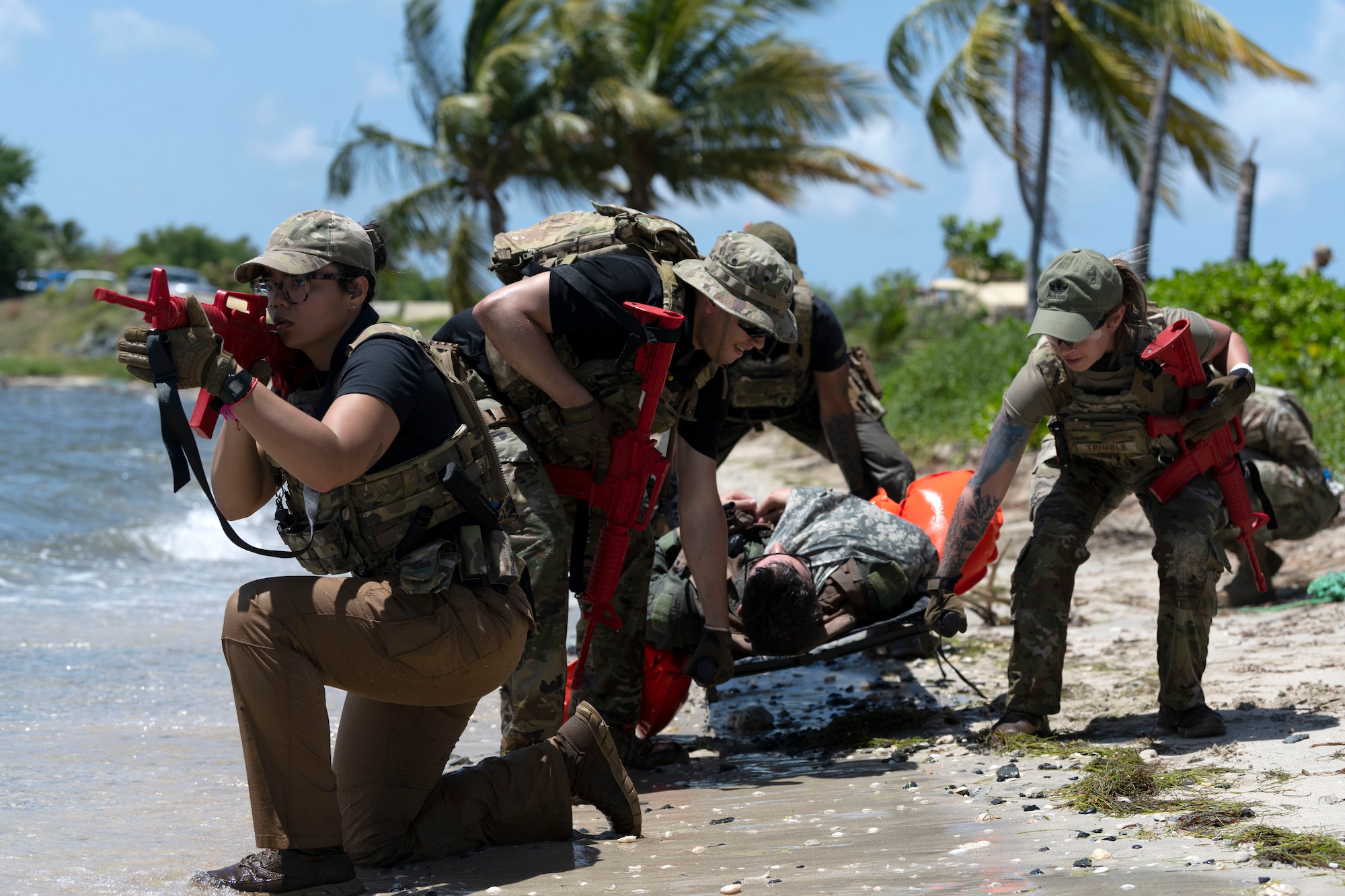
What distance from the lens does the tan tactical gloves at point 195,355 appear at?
2891 millimetres

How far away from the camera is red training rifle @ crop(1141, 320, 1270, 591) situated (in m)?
4.38

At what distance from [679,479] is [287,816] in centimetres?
182

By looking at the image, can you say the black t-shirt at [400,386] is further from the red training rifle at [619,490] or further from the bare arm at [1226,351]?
the bare arm at [1226,351]

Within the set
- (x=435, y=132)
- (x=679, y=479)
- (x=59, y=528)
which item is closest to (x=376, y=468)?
(x=679, y=479)

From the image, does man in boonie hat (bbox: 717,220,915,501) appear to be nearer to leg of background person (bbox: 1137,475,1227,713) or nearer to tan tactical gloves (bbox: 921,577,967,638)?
Result: tan tactical gloves (bbox: 921,577,967,638)

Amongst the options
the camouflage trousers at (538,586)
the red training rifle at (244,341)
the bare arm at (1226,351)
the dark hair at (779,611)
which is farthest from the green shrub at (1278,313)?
the red training rifle at (244,341)

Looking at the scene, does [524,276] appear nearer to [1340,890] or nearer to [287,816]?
[287,816]

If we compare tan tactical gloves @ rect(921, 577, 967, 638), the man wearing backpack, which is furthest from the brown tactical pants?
tan tactical gloves @ rect(921, 577, 967, 638)

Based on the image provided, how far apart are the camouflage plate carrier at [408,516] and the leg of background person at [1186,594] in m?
2.39

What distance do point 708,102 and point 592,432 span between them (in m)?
18.4

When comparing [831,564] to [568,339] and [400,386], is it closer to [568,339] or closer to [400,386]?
[568,339]

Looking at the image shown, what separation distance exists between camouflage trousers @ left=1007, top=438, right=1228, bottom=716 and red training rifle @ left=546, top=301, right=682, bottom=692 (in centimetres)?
141

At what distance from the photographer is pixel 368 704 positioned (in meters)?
3.56

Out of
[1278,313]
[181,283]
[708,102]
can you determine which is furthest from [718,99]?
[181,283]
